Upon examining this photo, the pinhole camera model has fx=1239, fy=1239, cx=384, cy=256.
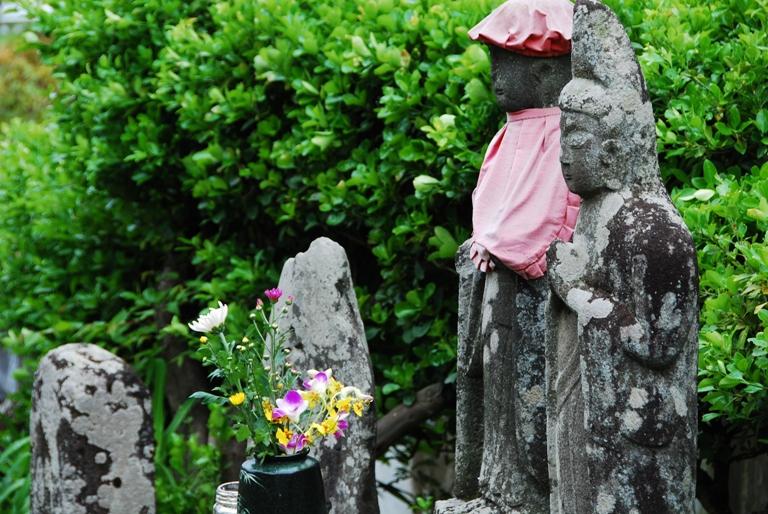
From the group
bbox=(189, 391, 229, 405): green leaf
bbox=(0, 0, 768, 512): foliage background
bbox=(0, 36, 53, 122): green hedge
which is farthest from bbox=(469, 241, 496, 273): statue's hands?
bbox=(0, 36, 53, 122): green hedge

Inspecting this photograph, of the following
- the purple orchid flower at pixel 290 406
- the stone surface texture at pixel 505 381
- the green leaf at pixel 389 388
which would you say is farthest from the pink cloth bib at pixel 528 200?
the green leaf at pixel 389 388

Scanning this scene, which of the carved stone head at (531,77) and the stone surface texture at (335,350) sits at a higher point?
the carved stone head at (531,77)

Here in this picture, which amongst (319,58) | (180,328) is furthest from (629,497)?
(180,328)

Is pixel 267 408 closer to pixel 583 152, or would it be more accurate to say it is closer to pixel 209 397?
pixel 209 397

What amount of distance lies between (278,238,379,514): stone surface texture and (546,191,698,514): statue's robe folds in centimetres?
142

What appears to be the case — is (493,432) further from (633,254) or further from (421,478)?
(421,478)

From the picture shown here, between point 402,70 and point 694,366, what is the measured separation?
261cm

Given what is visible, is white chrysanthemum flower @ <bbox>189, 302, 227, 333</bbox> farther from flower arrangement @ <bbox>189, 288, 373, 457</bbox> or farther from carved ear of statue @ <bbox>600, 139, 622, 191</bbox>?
carved ear of statue @ <bbox>600, 139, 622, 191</bbox>

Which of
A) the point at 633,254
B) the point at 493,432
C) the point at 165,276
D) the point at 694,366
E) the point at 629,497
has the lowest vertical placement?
the point at 165,276

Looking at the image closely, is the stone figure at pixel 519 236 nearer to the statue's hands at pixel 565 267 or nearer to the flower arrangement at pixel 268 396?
the statue's hands at pixel 565 267

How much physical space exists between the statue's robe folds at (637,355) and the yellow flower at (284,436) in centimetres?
A: 97

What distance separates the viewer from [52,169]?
8.27 meters

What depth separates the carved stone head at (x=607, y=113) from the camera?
3.54 metres

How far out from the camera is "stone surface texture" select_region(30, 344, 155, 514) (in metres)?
5.40
